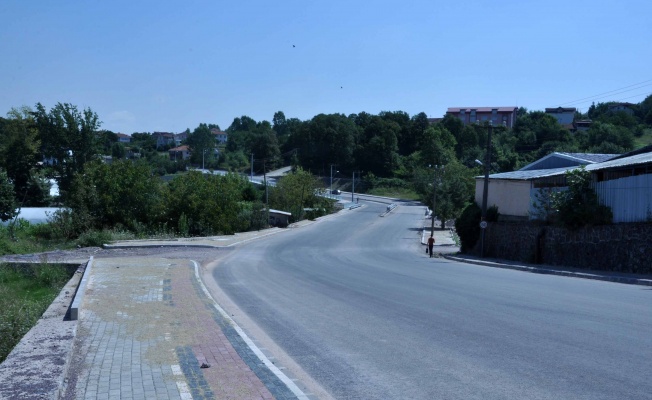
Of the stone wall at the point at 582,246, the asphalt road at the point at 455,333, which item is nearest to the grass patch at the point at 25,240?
the asphalt road at the point at 455,333

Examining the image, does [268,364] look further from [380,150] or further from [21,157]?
[380,150]

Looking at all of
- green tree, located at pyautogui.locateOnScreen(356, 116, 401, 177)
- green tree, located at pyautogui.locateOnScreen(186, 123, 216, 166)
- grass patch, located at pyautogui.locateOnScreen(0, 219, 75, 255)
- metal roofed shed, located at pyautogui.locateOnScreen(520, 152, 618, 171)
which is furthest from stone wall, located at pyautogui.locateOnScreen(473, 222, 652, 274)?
green tree, located at pyautogui.locateOnScreen(186, 123, 216, 166)

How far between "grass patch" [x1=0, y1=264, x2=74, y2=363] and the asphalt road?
4.30 meters

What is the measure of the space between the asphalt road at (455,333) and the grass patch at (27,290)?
4299 millimetres

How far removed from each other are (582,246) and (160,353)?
2215 cm

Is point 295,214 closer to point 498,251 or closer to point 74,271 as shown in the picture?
point 498,251

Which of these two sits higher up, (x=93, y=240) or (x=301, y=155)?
(x=301, y=155)

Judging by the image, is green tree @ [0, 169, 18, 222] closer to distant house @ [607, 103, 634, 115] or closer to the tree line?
the tree line

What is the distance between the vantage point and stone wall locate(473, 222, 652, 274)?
75.4 feet

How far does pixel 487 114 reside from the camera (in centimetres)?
17162

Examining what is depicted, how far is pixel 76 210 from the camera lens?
4609 cm

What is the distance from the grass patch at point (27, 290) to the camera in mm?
12086

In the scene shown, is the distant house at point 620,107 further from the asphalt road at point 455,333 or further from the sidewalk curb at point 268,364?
the sidewalk curb at point 268,364

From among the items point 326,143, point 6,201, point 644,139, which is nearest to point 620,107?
Result: point 644,139
